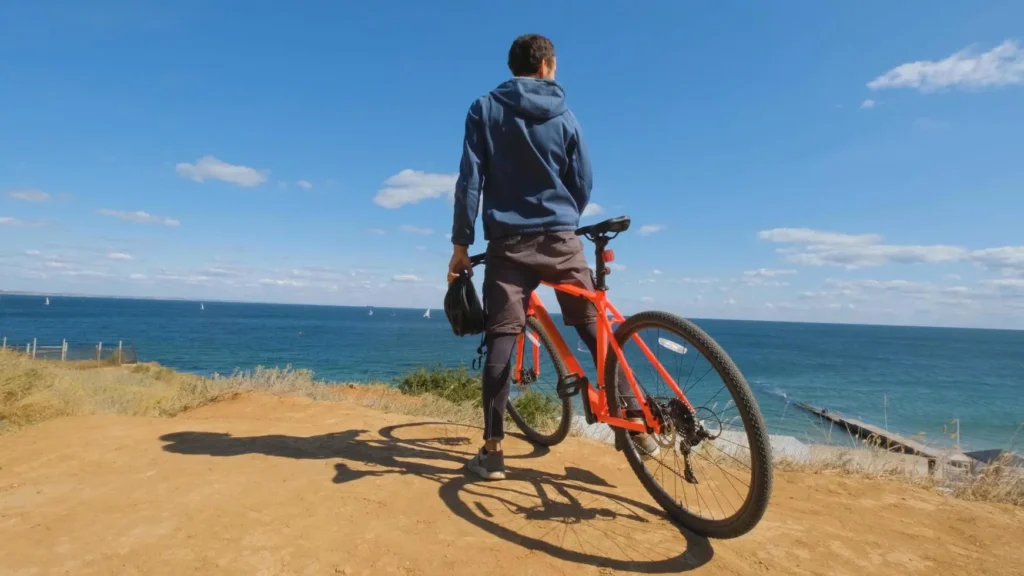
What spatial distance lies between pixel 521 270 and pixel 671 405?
1.08 meters

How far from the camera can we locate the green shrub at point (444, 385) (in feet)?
40.7

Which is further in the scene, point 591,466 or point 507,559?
point 591,466

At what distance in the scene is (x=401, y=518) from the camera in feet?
8.02

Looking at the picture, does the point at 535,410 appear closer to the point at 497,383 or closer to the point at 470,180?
the point at 497,383

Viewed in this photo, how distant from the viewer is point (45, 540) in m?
2.21

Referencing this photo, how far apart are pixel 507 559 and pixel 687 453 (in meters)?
0.98

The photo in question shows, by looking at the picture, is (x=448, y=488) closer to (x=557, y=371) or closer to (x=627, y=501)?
(x=627, y=501)

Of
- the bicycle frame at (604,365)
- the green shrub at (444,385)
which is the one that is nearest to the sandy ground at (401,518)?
the bicycle frame at (604,365)

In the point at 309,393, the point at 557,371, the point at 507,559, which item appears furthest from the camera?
the point at 309,393

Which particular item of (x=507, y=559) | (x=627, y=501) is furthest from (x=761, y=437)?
(x=507, y=559)

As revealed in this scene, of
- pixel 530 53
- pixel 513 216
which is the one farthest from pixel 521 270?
pixel 530 53

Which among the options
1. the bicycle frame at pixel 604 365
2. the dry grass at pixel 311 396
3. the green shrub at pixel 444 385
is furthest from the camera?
the green shrub at pixel 444 385

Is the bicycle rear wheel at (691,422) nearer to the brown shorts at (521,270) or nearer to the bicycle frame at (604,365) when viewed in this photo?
the bicycle frame at (604,365)

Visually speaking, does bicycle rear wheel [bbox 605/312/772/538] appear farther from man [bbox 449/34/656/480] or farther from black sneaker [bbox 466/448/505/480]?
black sneaker [bbox 466/448/505/480]
